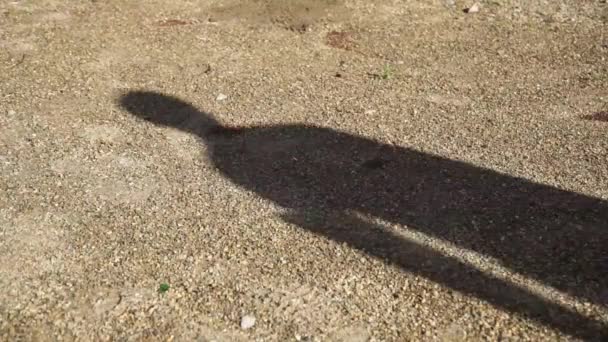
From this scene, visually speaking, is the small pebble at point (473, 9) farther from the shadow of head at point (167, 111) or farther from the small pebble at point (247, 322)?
the small pebble at point (247, 322)

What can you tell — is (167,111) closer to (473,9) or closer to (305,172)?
(305,172)

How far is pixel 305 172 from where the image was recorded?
4918 mm

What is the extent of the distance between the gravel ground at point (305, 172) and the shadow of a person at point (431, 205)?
17 mm

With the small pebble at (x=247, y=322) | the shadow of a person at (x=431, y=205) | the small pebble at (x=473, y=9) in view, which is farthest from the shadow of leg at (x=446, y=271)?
the small pebble at (x=473, y=9)

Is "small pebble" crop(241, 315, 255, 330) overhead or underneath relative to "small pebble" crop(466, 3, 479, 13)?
overhead

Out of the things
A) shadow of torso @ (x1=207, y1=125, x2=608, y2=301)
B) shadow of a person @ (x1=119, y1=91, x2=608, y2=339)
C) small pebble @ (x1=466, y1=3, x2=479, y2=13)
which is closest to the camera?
shadow of a person @ (x1=119, y1=91, x2=608, y2=339)

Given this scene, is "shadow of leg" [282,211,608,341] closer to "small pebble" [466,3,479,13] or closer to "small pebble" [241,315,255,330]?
"small pebble" [241,315,255,330]

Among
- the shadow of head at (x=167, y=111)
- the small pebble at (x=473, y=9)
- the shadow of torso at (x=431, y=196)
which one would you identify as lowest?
the shadow of head at (x=167, y=111)

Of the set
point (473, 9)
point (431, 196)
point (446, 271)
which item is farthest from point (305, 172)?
point (473, 9)

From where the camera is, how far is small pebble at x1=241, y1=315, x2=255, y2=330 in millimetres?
3588

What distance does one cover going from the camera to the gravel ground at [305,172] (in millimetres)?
3707

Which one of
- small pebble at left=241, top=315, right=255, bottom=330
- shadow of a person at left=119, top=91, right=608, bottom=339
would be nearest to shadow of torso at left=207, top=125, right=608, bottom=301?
shadow of a person at left=119, top=91, right=608, bottom=339

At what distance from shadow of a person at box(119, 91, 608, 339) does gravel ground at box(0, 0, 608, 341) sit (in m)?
0.02

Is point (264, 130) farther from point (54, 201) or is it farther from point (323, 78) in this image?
point (54, 201)
